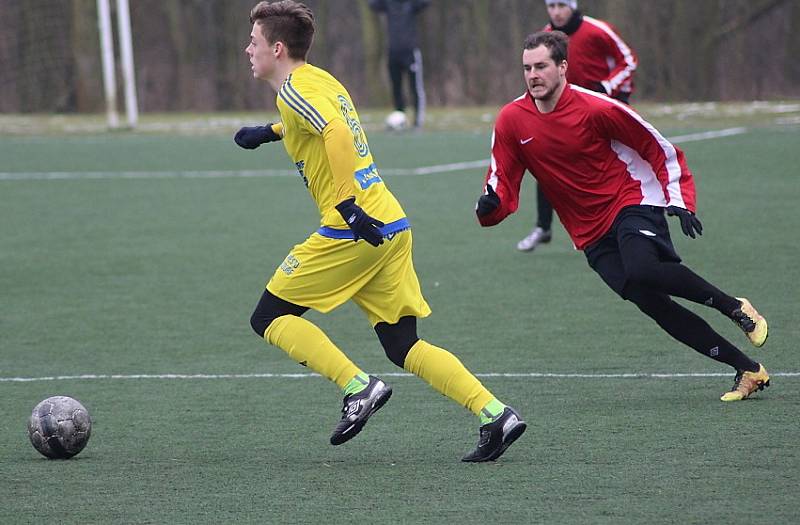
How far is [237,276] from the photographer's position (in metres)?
9.66

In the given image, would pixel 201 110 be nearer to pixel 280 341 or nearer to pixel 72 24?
pixel 72 24

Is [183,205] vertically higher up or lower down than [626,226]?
lower down

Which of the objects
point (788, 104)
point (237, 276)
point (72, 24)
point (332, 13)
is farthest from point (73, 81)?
point (237, 276)

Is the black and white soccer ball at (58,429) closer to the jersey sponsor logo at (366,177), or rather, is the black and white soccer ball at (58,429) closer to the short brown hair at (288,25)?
the jersey sponsor logo at (366,177)

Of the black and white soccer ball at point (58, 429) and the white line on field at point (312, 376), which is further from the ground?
the black and white soccer ball at point (58, 429)

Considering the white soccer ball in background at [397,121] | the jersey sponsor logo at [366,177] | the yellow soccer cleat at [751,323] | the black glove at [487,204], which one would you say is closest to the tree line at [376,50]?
the white soccer ball in background at [397,121]

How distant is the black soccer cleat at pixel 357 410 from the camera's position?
4.93 meters

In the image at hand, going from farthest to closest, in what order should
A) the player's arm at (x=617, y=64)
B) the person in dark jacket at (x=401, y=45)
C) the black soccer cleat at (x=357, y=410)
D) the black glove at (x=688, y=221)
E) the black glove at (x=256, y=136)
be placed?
the person in dark jacket at (x=401, y=45)
the player's arm at (x=617, y=64)
the black glove at (x=688, y=221)
the black glove at (x=256, y=136)
the black soccer cleat at (x=357, y=410)

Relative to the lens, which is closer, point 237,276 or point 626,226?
point 626,226

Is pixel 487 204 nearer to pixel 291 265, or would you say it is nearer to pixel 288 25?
pixel 291 265

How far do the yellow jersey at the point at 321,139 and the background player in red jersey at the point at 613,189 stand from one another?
71cm

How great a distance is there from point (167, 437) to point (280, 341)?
80 cm

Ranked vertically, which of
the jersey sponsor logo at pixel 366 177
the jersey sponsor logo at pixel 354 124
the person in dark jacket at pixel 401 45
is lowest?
the person in dark jacket at pixel 401 45

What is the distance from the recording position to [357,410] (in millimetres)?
4941
